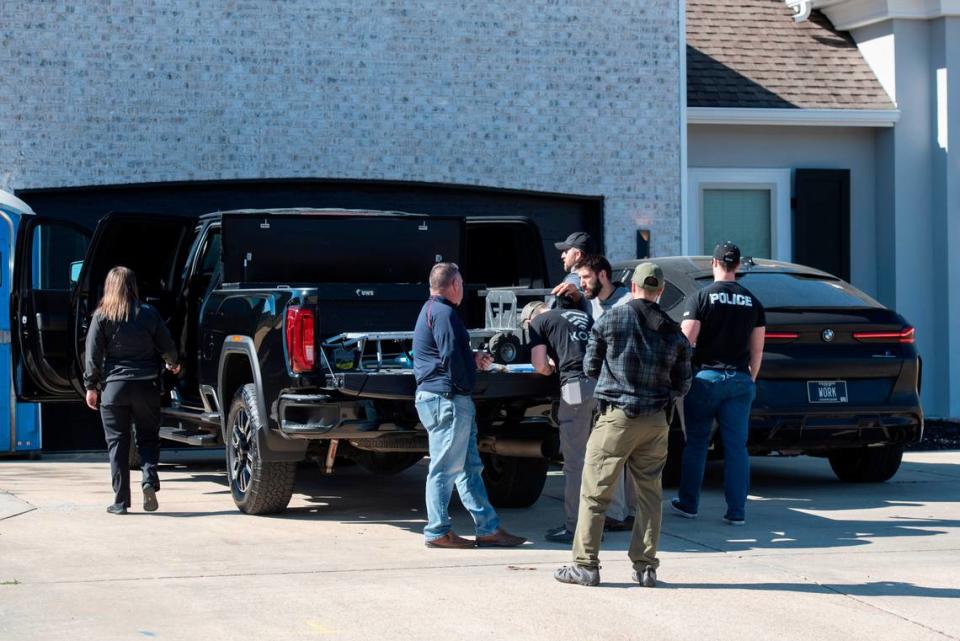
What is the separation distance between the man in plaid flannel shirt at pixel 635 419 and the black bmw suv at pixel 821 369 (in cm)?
297

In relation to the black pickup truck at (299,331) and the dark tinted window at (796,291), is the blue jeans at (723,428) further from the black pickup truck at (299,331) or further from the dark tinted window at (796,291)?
the dark tinted window at (796,291)

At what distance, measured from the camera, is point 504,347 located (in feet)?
31.8

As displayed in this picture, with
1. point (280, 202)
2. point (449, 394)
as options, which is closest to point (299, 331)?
point (449, 394)

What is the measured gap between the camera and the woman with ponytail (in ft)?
32.4

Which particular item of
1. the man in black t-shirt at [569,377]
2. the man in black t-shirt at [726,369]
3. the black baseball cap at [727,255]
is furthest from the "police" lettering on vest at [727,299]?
the man in black t-shirt at [569,377]

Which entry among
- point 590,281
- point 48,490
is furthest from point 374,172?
point 590,281

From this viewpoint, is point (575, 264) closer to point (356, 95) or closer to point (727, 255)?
point (727, 255)

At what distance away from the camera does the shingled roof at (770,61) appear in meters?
17.2

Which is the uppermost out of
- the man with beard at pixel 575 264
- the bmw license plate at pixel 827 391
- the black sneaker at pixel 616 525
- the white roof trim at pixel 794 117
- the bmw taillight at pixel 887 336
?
the white roof trim at pixel 794 117

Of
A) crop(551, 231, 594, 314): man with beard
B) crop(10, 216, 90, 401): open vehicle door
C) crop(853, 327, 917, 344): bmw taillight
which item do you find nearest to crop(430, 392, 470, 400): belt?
crop(551, 231, 594, 314): man with beard

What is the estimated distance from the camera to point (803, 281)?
11.2 m

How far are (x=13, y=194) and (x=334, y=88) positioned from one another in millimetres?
3404

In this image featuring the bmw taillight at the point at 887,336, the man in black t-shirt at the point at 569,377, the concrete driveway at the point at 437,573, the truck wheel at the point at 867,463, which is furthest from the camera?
the truck wheel at the point at 867,463

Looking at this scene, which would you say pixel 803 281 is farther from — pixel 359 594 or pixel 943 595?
pixel 359 594
